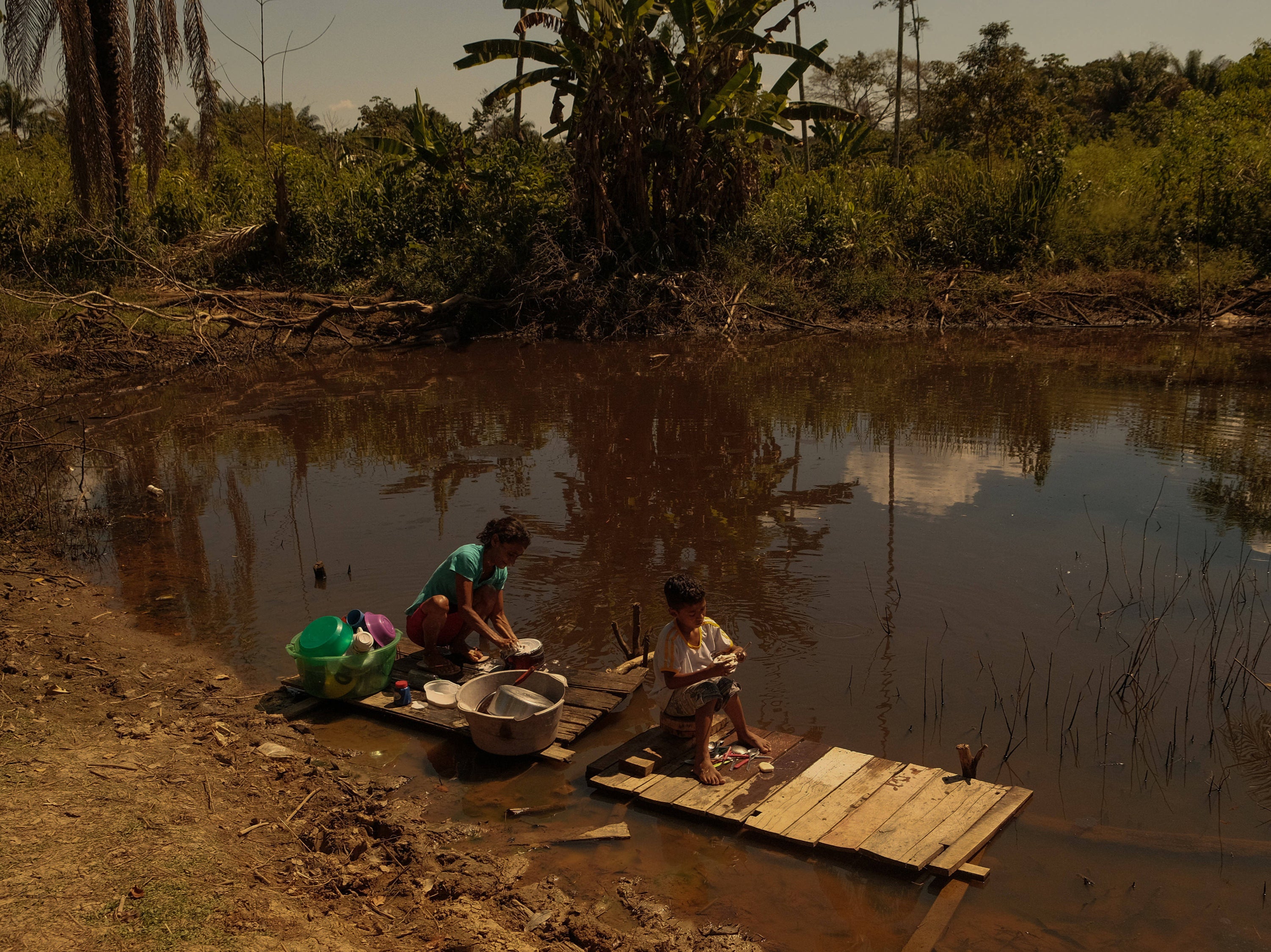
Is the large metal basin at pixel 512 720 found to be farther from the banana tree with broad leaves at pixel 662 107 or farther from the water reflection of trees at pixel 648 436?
the banana tree with broad leaves at pixel 662 107

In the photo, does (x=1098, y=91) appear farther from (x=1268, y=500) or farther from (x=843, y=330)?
(x=1268, y=500)

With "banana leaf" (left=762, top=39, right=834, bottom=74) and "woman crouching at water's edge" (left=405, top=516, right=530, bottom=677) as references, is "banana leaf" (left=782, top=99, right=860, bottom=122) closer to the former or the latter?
"banana leaf" (left=762, top=39, right=834, bottom=74)

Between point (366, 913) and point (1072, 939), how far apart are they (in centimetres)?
255

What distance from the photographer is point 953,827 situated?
13.1 ft

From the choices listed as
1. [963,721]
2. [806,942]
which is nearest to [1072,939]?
[806,942]

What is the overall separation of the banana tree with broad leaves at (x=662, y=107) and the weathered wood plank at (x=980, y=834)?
15.3 metres

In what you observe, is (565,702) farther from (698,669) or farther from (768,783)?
(768,783)

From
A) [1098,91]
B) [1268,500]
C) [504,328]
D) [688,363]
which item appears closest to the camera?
[1268,500]

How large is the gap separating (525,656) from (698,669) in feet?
3.72

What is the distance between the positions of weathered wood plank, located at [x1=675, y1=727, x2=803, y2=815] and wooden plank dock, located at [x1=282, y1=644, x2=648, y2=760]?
2.52 feet

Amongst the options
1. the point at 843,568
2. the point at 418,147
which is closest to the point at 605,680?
the point at 843,568

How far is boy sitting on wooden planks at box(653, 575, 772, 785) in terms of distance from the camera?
4.46 metres

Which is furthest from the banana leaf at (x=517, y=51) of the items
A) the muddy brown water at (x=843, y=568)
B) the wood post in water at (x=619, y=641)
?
the wood post in water at (x=619, y=641)

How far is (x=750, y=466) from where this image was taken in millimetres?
10258
